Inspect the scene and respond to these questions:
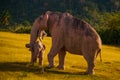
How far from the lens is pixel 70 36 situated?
72.1 feet

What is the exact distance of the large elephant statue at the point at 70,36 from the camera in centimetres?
2155

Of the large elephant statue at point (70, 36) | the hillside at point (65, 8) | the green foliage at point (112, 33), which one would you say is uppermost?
the hillside at point (65, 8)

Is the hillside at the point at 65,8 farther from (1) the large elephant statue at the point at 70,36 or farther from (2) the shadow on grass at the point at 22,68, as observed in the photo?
(2) the shadow on grass at the point at 22,68

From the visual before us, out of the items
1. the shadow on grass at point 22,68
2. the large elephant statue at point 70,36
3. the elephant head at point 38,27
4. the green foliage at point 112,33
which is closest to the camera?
the shadow on grass at point 22,68

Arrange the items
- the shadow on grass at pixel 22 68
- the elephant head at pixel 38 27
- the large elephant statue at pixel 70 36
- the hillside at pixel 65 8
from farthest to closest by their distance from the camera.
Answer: the hillside at pixel 65 8 < the elephant head at pixel 38 27 < the large elephant statue at pixel 70 36 < the shadow on grass at pixel 22 68

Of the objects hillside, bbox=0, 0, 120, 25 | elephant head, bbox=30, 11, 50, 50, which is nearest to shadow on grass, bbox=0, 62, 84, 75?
elephant head, bbox=30, 11, 50, 50

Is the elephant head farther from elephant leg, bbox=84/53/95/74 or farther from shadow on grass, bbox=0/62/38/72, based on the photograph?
elephant leg, bbox=84/53/95/74

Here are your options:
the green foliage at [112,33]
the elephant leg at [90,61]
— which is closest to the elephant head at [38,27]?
the elephant leg at [90,61]

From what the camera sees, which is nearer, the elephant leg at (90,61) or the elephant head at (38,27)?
the elephant leg at (90,61)

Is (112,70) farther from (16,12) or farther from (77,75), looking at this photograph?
(16,12)

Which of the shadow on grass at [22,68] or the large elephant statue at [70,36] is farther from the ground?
the large elephant statue at [70,36]

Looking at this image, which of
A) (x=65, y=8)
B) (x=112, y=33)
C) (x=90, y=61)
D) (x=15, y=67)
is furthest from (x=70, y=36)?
(x=65, y=8)

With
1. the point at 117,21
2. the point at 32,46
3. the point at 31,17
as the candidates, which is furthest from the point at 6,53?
the point at 31,17

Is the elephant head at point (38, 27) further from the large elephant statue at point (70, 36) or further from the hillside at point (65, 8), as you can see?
the hillside at point (65, 8)
